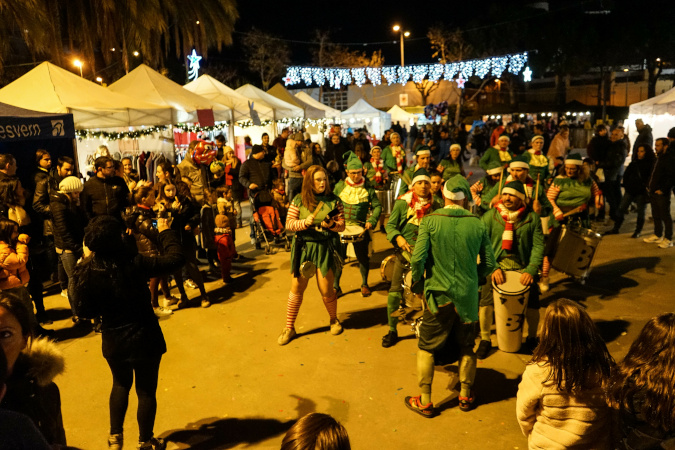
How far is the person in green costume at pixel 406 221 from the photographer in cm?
561

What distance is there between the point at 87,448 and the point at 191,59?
95.3 feet

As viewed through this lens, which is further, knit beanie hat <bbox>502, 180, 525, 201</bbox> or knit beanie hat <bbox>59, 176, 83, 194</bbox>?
knit beanie hat <bbox>59, 176, 83, 194</bbox>

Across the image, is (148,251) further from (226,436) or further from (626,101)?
(626,101)

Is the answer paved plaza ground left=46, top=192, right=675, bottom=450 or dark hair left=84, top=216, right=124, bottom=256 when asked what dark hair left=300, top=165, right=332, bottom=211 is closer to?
paved plaza ground left=46, top=192, right=675, bottom=450

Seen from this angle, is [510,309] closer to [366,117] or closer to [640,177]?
[640,177]

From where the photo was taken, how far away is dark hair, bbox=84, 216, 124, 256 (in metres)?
3.40

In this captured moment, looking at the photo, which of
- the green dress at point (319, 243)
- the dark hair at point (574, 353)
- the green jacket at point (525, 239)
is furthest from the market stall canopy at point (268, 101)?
the dark hair at point (574, 353)

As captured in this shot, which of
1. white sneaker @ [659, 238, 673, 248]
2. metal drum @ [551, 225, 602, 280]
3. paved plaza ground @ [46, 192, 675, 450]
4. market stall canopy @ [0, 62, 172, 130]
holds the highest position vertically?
market stall canopy @ [0, 62, 172, 130]

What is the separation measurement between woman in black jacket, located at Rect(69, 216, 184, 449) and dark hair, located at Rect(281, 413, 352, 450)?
201cm

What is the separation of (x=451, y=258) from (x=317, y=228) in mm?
1943

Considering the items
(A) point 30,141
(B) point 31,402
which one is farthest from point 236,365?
(A) point 30,141

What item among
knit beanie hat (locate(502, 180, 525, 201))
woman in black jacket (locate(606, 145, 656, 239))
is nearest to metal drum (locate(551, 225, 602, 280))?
knit beanie hat (locate(502, 180, 525, 201))

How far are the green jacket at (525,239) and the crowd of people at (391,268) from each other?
1cm

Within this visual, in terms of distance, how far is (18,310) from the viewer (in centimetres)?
244
